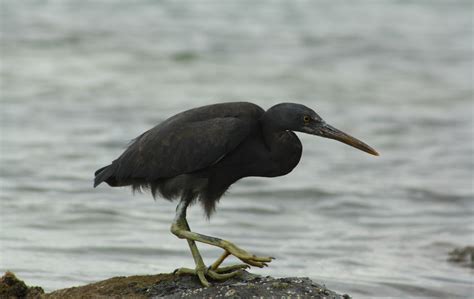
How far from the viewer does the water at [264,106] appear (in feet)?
30.6

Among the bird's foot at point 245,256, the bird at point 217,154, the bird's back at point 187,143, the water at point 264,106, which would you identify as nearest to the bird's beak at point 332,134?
the bird at point 217,154

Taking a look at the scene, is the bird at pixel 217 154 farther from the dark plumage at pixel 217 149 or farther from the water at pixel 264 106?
the water at pixel 264 106

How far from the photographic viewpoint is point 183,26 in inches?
953

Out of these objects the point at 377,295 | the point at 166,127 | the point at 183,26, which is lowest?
the point at 377,295

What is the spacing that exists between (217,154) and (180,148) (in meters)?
0.27

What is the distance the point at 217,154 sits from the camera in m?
6.08

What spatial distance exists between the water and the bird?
1.75 metres

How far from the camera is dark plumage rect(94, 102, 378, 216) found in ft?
20.0

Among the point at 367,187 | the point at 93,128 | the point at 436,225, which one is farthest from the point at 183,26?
the point at 436,225

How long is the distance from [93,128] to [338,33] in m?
10.7

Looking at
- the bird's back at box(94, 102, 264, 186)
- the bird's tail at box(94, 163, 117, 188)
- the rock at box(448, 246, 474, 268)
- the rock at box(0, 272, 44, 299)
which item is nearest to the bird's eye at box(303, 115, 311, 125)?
the bird's back at box(94, 102, 264, 186)

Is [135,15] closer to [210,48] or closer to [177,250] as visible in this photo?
[210,48]

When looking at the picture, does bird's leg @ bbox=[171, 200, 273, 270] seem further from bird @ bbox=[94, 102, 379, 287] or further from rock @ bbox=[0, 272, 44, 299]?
rock @ bbox=[0, 272, 44, 299]

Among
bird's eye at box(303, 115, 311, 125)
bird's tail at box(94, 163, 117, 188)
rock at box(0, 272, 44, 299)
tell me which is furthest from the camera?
bird's tail at box(94, 163, 117, 188)
